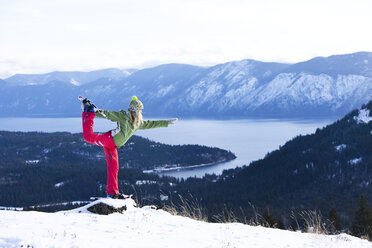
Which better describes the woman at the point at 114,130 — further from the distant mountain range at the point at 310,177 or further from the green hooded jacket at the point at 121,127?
the distant mountain range at the point at 310,177

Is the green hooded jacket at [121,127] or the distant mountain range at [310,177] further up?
the green hooded jacket at [121,127]

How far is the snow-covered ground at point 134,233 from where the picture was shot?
9258 millimetres

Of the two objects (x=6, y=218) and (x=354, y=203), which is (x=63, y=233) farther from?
(x=354, y=203)

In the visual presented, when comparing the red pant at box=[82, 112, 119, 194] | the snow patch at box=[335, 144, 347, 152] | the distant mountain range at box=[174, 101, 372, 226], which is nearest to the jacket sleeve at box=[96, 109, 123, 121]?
the red pant at box=[82, 112, 119, 194]

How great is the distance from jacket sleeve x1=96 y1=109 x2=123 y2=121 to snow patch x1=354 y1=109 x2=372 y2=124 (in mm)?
191424

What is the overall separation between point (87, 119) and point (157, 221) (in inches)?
154

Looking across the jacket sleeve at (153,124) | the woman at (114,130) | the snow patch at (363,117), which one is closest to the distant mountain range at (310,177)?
the snow patch at (363,117)

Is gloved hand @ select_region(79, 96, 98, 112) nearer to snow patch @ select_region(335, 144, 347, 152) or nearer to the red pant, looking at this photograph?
Answer: the red pant

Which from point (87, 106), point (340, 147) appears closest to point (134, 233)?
point (87, 106)

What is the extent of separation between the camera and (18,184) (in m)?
186

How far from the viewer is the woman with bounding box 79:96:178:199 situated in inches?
484

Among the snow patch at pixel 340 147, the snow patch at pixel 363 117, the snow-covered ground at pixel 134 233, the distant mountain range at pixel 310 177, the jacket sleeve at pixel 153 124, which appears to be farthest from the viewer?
the snow patch at pixel 363 117

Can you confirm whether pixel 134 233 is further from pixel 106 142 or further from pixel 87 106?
pixel 87 106

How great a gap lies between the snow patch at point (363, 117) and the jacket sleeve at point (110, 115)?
191 m
